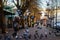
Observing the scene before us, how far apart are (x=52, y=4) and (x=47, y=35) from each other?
57 cm

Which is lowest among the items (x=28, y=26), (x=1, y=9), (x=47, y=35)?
(x=47, y=35)

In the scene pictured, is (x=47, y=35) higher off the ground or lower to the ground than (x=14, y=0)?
lower

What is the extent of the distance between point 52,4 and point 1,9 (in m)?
0.93

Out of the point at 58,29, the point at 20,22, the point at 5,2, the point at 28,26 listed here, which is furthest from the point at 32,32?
the point at 5,2

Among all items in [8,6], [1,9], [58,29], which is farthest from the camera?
[58,29]

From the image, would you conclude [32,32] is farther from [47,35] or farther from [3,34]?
[3,34]

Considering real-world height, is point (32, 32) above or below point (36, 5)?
below

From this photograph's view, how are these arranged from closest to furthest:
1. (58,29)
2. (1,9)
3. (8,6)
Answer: (1,9), (8,6), (58,29)

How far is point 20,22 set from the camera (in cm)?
239

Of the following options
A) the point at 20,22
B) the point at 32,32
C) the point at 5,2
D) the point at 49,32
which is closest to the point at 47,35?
the point at 49,32

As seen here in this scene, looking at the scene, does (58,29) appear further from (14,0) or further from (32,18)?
(14,0)

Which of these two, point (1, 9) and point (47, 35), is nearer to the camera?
point (1, 9)

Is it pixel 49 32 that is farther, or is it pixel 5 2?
pixel 49 32

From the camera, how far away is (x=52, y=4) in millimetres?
2705
